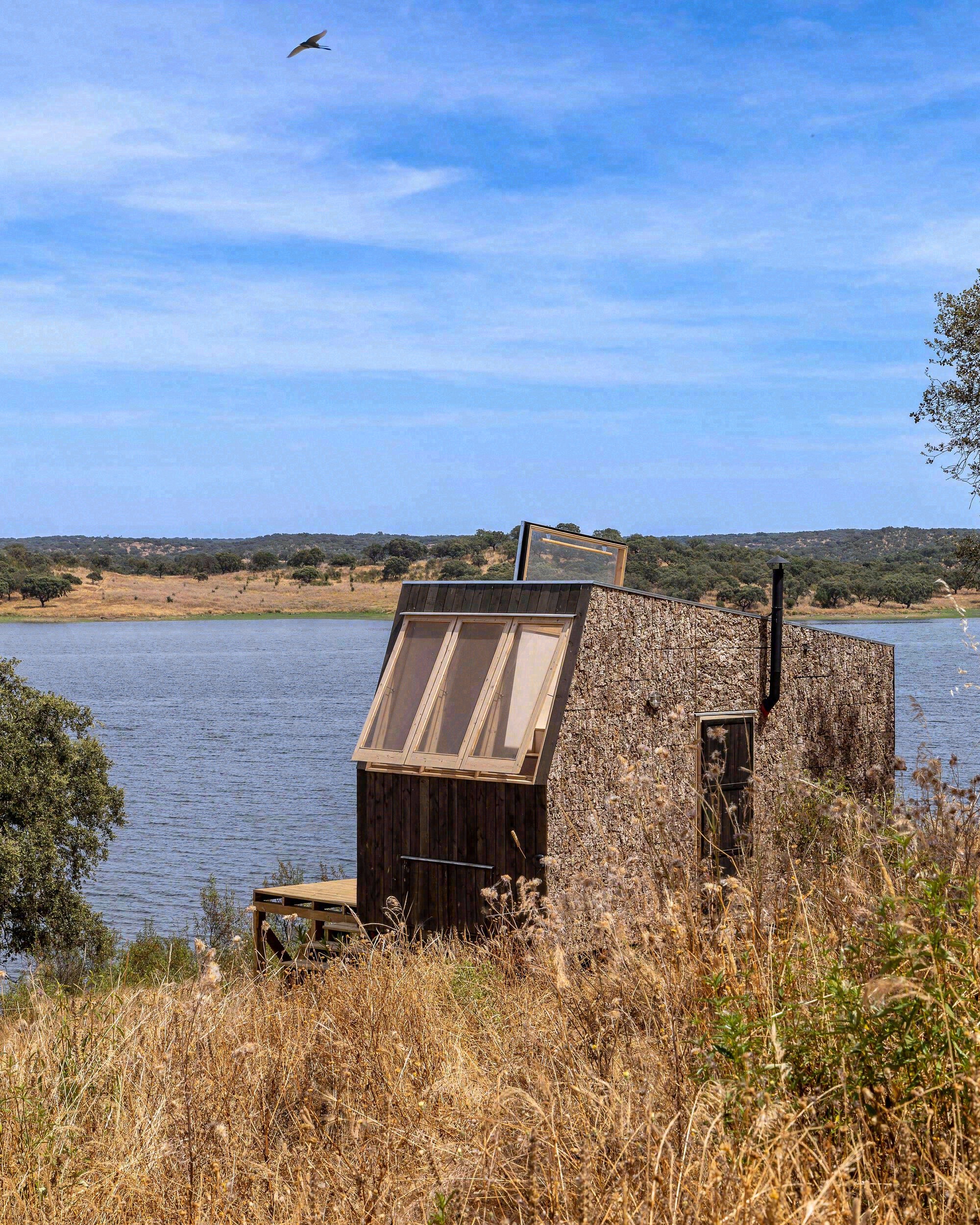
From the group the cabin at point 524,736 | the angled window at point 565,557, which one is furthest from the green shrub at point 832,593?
the cabin at point 524,736

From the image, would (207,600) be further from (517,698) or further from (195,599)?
(517,698)

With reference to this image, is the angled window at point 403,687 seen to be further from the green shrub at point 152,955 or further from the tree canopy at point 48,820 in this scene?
the tree canopy at point 48,820

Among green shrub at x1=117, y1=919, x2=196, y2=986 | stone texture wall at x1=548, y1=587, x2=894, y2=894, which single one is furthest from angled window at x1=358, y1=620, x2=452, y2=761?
green shrub at x1=117, y1=919, x2=196, y2=986

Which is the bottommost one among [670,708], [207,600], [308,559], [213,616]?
[213,616]

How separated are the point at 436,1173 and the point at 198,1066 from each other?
1.36 metres

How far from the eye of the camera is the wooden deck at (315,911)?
11211mm

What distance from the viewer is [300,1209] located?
3156 millimetres

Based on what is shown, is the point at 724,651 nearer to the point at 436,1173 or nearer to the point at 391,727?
the point at 391,727

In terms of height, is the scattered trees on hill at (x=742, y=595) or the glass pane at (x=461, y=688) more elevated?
the scattered trees on hill at (x=742, y=595)

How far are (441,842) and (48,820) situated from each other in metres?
14.2

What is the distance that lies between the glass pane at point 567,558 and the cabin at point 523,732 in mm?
28

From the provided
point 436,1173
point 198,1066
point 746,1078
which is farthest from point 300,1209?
point 746,1078

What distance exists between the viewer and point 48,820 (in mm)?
21219

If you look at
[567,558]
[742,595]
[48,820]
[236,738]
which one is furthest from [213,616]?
[567,558]
